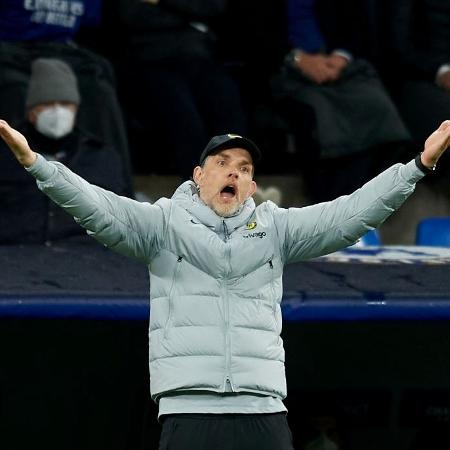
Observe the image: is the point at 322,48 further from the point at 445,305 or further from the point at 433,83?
the point at 445,305

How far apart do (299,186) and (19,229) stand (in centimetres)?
179

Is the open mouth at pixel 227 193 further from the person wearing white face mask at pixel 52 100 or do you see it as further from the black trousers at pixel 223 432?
the person wearing white face mask at pixel 52 100

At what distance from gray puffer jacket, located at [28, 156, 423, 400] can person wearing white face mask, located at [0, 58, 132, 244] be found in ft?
5.80

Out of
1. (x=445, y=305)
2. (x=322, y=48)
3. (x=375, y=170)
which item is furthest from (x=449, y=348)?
(x=322, y=48)

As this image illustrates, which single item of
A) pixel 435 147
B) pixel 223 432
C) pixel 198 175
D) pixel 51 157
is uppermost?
pixel 435 147

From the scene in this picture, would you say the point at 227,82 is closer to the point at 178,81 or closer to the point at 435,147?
the point at 178,81

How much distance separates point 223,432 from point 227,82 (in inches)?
130

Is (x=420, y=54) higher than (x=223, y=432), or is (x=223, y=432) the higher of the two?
(x=420, y=54)

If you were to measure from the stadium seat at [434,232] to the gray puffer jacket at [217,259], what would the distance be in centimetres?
257

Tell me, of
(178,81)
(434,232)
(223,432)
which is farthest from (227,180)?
(178,81)

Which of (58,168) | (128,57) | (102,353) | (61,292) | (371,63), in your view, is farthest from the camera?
(371,63)

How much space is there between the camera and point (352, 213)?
385cm

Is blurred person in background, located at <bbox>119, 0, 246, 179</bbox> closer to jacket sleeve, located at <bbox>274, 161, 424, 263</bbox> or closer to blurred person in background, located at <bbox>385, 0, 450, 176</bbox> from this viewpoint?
blurred person in background, located at <bbox>385, 0, 450, 176</bbox>

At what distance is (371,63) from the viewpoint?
7379mm
